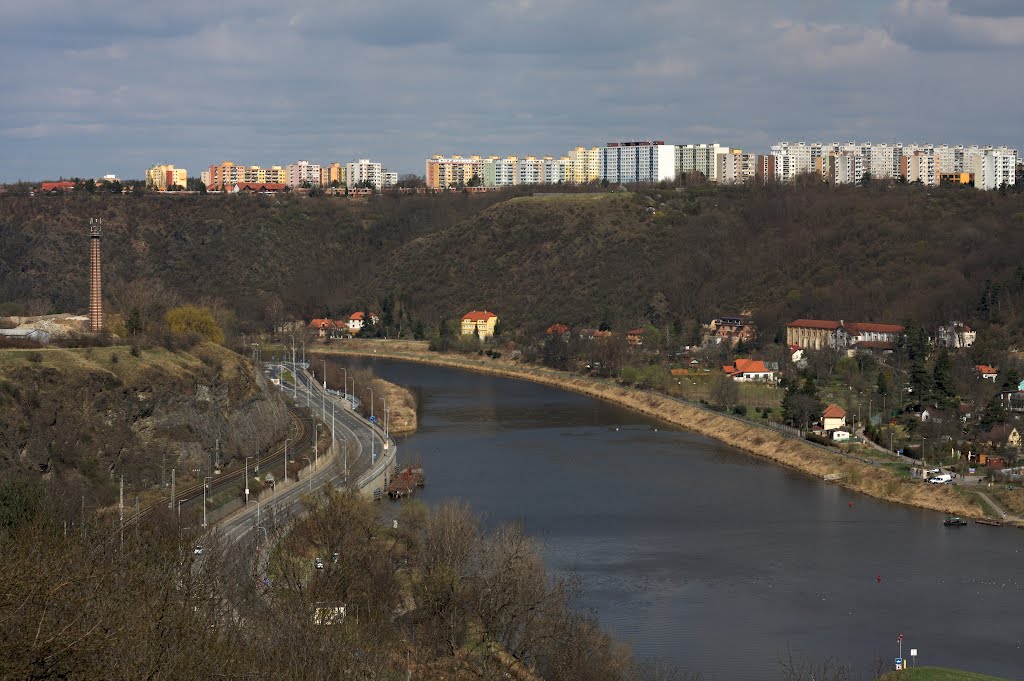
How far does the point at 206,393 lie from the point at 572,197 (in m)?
40.0

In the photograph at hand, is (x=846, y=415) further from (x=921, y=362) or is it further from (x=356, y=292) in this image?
(x=356, y=292)

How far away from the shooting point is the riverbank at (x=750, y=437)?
24562mm

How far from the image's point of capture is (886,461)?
27.2 metres

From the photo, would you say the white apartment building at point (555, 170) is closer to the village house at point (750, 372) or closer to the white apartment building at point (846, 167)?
the white apartment building at point (846, 167)

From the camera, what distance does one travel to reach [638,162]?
3452 inches

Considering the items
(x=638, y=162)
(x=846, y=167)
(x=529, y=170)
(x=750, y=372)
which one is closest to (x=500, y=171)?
(x=529, y=170)

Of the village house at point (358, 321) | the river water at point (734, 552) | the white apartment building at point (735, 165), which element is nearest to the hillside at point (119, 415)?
the river water at point (734, 552)

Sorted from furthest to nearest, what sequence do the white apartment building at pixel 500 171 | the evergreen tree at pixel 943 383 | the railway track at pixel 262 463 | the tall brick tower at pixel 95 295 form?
the white apartment building at pixel 500 171 → the tall brick tower at pixel 95 295 → the evergreen tree at pixel 943 383 → the railway track at pixel 262 463

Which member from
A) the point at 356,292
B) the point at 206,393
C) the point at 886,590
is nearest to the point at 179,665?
the point at 886,590

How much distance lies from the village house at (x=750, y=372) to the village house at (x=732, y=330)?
6.08 metres

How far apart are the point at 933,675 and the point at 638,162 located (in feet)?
244

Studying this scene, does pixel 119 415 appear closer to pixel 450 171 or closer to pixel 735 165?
pixel 735 165

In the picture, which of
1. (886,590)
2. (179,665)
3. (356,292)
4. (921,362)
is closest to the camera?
(179,665)

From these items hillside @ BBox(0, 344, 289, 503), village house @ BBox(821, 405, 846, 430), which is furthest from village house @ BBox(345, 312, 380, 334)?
village house @ BBox(821, 405, 846, 430)
